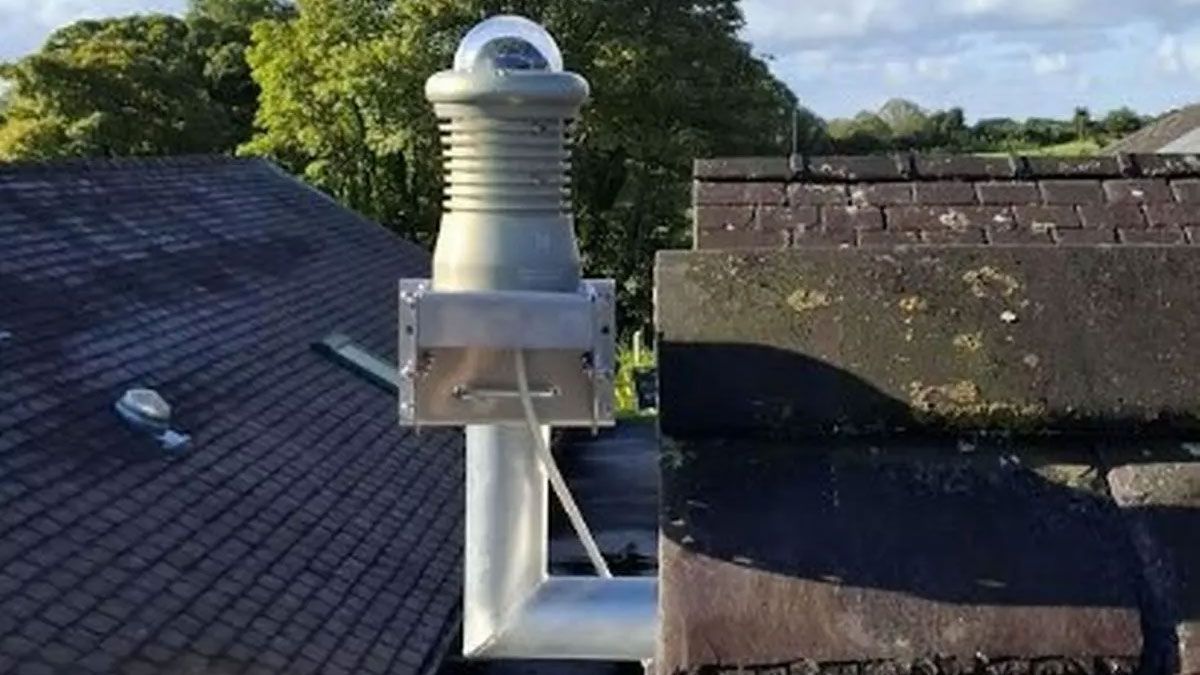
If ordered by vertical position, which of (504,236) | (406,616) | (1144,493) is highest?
(504,236)

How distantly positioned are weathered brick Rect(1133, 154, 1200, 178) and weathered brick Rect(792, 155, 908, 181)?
660mm

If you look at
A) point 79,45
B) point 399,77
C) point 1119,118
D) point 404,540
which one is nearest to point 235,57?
point 79,45

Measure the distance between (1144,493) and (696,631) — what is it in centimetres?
46

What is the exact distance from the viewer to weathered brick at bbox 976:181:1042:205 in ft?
14.8

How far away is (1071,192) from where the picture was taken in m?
4.57

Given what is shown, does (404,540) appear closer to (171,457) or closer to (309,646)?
(171,457)

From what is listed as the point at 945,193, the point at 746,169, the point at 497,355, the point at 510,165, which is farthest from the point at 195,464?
the point at 497,355

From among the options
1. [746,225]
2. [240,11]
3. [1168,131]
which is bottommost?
[1168,131]

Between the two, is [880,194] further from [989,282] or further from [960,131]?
[960,131]

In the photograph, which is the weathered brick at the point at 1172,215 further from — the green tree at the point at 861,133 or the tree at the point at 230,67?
the tree at the point at 230,67

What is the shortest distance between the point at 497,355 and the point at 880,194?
288cm

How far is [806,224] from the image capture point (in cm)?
427

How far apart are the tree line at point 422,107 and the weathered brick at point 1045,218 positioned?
2198cm

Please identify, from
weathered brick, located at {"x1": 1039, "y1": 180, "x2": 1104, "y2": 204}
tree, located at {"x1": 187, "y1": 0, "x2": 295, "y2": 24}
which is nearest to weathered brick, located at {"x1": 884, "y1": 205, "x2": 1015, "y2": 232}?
weathered brick, located at {"x1": 1039, "y1": 180, "x2": 1104, "y2": 204}
